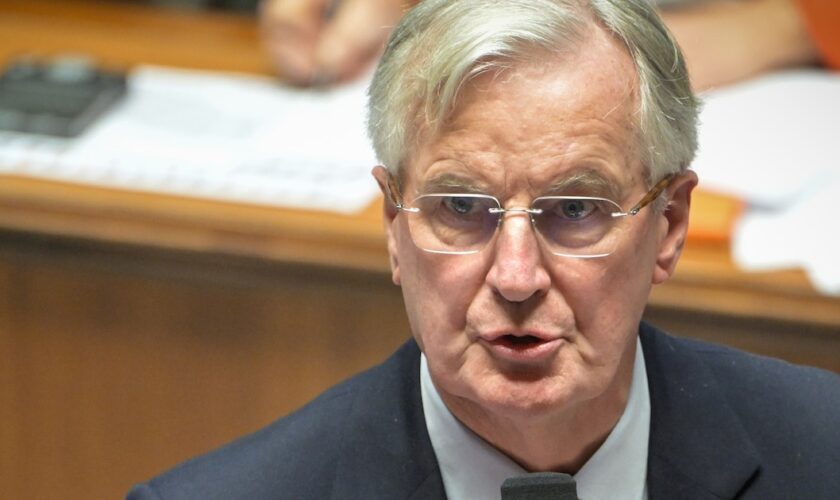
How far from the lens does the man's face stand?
1707mm

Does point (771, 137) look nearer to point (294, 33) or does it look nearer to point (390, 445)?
point (294, 33)

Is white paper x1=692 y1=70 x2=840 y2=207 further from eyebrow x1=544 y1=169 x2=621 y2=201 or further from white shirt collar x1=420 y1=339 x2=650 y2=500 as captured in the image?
eyebrow x1=544 y1=169 x2=621 y2=201

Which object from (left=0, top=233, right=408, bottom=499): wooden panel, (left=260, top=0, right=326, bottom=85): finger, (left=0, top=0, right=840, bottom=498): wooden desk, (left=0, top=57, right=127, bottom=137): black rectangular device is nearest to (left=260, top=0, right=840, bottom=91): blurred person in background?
(left=260, top=0, right=326, bottom=85): finger

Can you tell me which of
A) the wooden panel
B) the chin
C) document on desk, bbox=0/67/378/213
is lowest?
the wooden panel

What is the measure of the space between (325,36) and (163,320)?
2.61ft

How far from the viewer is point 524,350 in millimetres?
1723

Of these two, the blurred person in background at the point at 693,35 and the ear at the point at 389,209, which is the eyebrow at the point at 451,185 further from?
the blurred person in background at the point at 693,35

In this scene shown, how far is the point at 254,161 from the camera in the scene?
317 cm

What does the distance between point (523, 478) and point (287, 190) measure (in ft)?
4.89

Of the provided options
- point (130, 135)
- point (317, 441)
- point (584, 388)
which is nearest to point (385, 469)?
point (317, 441)

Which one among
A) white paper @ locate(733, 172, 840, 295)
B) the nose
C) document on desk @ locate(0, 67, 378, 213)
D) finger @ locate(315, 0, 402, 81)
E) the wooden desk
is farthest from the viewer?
finger @ locate(315, 0, 402, 81)

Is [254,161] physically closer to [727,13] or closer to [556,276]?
[727,13]

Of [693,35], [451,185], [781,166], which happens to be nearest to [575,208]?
[451,185]

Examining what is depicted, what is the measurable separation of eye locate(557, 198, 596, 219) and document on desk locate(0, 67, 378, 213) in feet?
4.20
